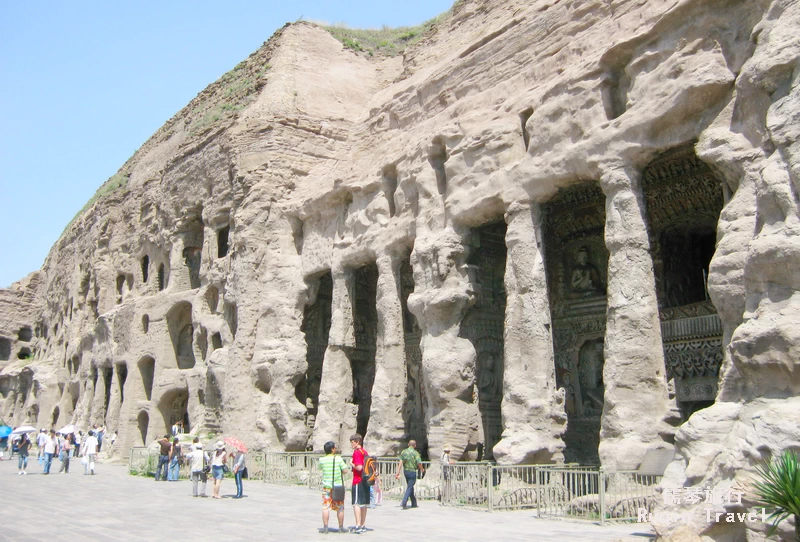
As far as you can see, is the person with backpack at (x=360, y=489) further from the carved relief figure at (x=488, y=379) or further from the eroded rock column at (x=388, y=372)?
the eroded rock column at (x=388, y=372)

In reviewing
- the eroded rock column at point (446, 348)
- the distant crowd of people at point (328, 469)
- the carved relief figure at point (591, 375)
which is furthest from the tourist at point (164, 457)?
the carved relief figure at point (591, 375)

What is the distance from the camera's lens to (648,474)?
1049cm

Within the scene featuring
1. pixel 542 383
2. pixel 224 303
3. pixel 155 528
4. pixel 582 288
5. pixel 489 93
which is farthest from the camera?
pixel 224 303

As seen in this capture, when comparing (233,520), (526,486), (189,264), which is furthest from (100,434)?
(526,486)

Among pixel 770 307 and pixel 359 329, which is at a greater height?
pixel 359 329

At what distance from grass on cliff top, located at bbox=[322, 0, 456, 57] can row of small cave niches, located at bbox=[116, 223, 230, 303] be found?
27.4 feet

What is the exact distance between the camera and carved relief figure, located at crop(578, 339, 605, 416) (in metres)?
16.4

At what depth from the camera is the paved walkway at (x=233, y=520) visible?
8.96 metres

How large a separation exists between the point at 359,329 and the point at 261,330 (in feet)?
8.61

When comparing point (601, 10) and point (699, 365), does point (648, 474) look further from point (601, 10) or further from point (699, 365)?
point (601, 10)

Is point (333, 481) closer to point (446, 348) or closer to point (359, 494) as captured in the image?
point (359, 494)

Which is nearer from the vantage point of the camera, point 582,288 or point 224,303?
point 582,288

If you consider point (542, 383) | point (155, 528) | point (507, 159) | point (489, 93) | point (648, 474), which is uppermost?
point (489, 93)

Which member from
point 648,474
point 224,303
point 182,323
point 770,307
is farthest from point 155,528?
point 182,323
